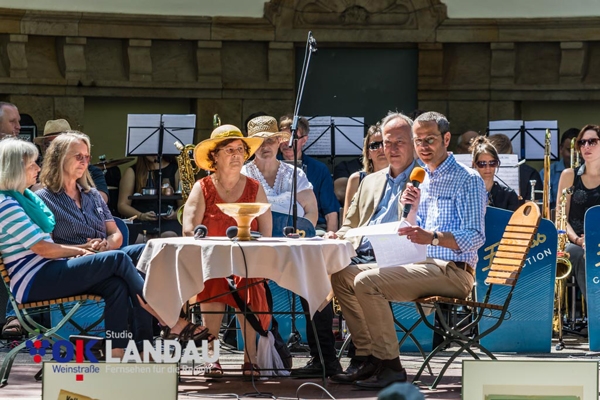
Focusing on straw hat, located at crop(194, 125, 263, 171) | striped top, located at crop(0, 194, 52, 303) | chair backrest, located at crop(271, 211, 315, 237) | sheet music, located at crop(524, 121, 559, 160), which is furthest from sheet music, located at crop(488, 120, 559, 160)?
striped top, located at crop(0, 194, 52, 303)

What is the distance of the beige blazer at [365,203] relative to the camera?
23.7 feet

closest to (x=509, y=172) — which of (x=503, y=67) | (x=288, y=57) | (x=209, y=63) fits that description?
(x=503, y=67)

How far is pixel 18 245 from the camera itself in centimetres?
668

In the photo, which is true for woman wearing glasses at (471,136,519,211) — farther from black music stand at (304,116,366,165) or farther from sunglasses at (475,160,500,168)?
black music stand at (304,116,366,165)

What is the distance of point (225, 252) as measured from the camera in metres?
6.11

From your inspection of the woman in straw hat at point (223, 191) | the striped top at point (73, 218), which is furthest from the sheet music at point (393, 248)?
the striped top at point (73, 218)

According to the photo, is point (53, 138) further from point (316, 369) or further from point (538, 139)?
point (538, 139)

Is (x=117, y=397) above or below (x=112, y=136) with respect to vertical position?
below

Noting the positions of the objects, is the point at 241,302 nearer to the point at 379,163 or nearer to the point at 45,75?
the point at 379,163

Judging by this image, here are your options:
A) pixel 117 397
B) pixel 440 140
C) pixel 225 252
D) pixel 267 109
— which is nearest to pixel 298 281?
pixel 225 252

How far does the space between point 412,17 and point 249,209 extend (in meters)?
7.17

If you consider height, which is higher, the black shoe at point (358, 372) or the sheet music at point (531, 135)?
the sheet music at point (531, 135)

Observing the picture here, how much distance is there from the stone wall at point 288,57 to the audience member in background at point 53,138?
2061mm

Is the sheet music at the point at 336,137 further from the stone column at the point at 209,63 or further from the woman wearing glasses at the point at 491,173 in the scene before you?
the stone column at the point at 209,63
